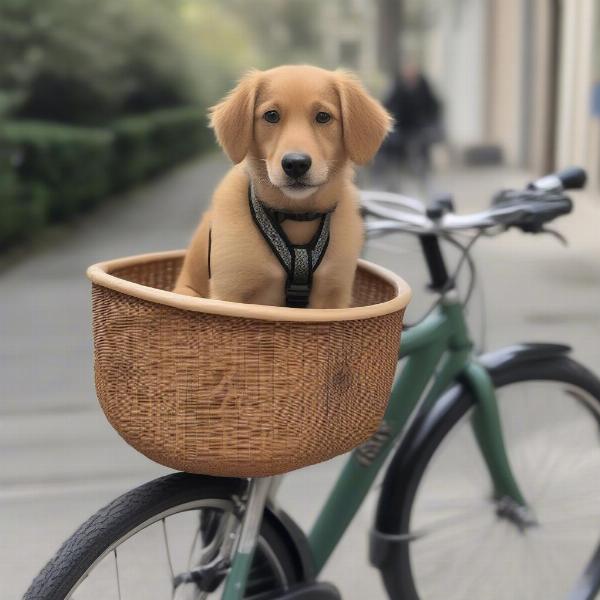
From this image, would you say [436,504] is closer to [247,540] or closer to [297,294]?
[247,540]

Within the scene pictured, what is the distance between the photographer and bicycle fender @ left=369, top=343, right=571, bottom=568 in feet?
8.01

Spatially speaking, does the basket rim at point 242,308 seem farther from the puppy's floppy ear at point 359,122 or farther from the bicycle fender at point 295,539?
the bicycle fender at point 295,539

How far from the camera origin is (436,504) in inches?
106

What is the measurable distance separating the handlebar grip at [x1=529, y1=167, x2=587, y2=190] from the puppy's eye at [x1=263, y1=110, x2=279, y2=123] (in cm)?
97

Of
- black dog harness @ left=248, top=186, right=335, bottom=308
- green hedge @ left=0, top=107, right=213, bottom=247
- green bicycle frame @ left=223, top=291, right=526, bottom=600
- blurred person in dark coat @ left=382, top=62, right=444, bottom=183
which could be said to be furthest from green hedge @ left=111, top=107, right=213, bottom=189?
black dog harness @ left=248, top=186, right=335, bottom=308

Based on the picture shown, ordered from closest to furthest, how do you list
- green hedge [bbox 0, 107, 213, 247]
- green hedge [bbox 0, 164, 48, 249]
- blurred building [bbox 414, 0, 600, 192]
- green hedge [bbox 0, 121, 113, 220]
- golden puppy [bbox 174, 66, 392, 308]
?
golden puppy [bbox 174, 66, 392, 308] < green hedge [bbox 0, 164, 48, 249] < green hedge [bbox 0, 107, 213, 247] < green hedge [bbox 0, 121, 113, 220] < blurred building [bbox 414, 0, 600, 192]

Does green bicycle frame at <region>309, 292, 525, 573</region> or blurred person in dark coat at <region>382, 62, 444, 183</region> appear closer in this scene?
green bicycle frame at <region>309, 292, 525, 573</region>

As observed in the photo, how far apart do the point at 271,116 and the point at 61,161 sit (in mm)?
10741

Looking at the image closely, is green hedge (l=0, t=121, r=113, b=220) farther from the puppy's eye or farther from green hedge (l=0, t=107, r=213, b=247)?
the puppy's eye

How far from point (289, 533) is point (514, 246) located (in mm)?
8208

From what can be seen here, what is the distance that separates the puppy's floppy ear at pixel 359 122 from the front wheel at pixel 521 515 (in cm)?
86

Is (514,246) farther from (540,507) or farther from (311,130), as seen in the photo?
(311,130)

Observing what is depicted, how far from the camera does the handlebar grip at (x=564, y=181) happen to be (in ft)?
8.29

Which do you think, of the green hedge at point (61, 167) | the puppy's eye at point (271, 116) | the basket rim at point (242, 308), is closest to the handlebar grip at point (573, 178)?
the basket rim at point (242, 308)
